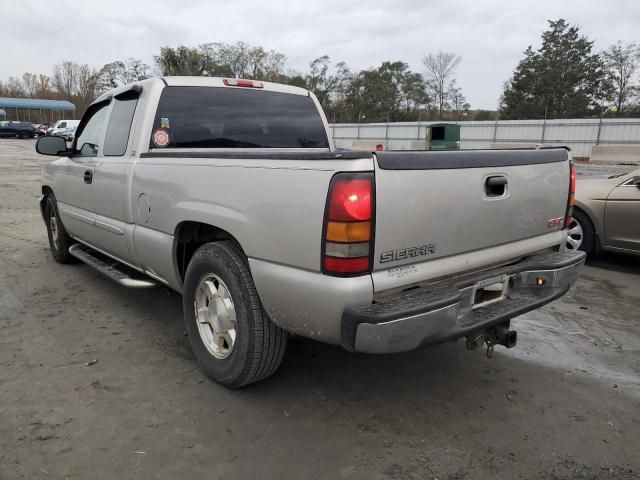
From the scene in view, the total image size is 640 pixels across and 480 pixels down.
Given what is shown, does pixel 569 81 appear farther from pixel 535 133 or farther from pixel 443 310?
pixel 443 310

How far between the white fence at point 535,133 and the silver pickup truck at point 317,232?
2298 cm

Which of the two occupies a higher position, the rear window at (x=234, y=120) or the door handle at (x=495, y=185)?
the rear window at (x=234, y=120)

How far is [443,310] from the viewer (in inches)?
88.9

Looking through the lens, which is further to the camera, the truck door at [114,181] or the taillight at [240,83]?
the taillight at [240,83]

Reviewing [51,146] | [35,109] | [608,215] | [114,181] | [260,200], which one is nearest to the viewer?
[260,200]

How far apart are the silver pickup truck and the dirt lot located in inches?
13.7

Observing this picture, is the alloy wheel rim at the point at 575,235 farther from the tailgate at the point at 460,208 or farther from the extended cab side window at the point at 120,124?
the extended cab side window at the point at 120,124

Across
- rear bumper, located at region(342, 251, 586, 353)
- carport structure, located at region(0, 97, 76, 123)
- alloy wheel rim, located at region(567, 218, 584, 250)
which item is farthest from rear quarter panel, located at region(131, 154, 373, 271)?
carport structure, located at region(0, 97, 76, 123)

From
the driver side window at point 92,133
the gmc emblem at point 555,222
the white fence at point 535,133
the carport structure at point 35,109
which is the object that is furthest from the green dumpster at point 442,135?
the carport structure at point 35,109

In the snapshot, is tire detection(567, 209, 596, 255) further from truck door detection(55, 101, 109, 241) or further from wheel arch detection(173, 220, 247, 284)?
truck door detection(55, 101, 109, 241)

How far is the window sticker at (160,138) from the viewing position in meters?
3.56

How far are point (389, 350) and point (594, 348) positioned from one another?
227cm

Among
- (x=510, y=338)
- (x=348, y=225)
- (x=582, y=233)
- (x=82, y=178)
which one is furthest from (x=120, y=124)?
(x=582, y=233)

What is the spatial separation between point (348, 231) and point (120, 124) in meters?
2.63
